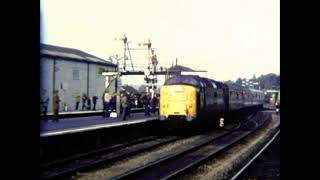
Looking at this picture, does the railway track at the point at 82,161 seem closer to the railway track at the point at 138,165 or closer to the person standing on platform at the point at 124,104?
the railway track at the point at 138,165

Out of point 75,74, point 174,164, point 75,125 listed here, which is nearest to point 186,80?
point 75,125

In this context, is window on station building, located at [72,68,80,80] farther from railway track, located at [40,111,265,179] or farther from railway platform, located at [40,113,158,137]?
railway track, located at [40,111,265,179]

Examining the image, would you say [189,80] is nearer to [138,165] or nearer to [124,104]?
[124,104]

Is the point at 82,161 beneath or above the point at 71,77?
beneath

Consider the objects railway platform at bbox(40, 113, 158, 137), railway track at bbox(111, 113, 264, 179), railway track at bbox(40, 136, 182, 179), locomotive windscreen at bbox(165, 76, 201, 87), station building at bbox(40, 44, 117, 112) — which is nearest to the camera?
railway track at bbox(111, 113, 264, 179)

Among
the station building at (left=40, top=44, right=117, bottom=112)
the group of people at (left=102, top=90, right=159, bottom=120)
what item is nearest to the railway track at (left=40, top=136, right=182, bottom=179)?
the group of people at (left=102, top=90, right=159, bottom=120)

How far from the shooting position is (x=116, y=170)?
11.8 meters

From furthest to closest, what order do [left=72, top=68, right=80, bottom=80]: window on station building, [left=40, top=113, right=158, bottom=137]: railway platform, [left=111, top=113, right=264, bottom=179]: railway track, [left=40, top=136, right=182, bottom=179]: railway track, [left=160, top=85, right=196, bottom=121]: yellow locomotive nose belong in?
[left=72, top=68, right=80, bottom=80]: window on station building
[left=160, top=85, right=196, bottom=121]: yellow locomotive nose
[left=40, top=113, right=158, bottom=137]: railway platform
[left=40, top=136, right=182, bottom=179]: railway track
[left=111, top=113, right=264, bottom=179]: railway track

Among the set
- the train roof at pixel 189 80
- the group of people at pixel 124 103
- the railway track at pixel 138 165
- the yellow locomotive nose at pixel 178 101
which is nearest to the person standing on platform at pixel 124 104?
the group of people at pixel 124 103
